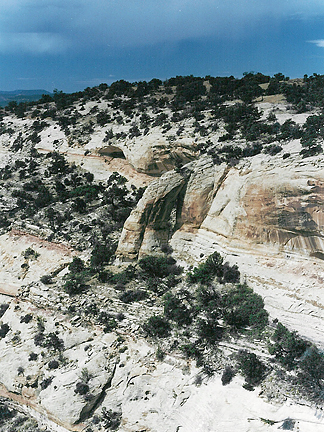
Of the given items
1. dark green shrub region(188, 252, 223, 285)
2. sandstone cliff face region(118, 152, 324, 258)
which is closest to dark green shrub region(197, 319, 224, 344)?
dark green shrub region(188, 252, 223, 285)

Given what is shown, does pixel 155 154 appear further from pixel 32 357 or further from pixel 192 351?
pixel 32 357

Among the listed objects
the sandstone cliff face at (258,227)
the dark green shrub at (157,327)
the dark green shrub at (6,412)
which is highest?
the sandstone cliff face at (258,227)

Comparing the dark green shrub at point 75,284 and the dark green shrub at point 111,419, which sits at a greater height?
the dark green shrub at point 75,284

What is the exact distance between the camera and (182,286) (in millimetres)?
27156

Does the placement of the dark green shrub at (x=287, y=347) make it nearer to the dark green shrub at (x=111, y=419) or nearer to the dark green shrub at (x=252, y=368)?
the dark green shrub at (x=252, y=368)

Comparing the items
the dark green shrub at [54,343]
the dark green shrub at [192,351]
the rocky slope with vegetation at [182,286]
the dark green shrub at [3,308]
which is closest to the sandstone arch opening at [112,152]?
the rocky slope with vegetation at [182,286]

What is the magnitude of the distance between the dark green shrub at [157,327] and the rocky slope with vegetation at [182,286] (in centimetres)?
11

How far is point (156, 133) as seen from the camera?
38.1 metres

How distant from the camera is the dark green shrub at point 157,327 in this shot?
23.5 m

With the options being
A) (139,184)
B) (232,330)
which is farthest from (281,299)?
(139,184)

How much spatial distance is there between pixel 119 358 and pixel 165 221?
12.8 meters

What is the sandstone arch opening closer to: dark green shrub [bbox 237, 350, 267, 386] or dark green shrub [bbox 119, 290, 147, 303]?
dark green shrub [bbox 119, 290, 147, 303]

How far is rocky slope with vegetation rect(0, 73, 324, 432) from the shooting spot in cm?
1998

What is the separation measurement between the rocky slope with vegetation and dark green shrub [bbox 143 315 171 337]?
112mm
